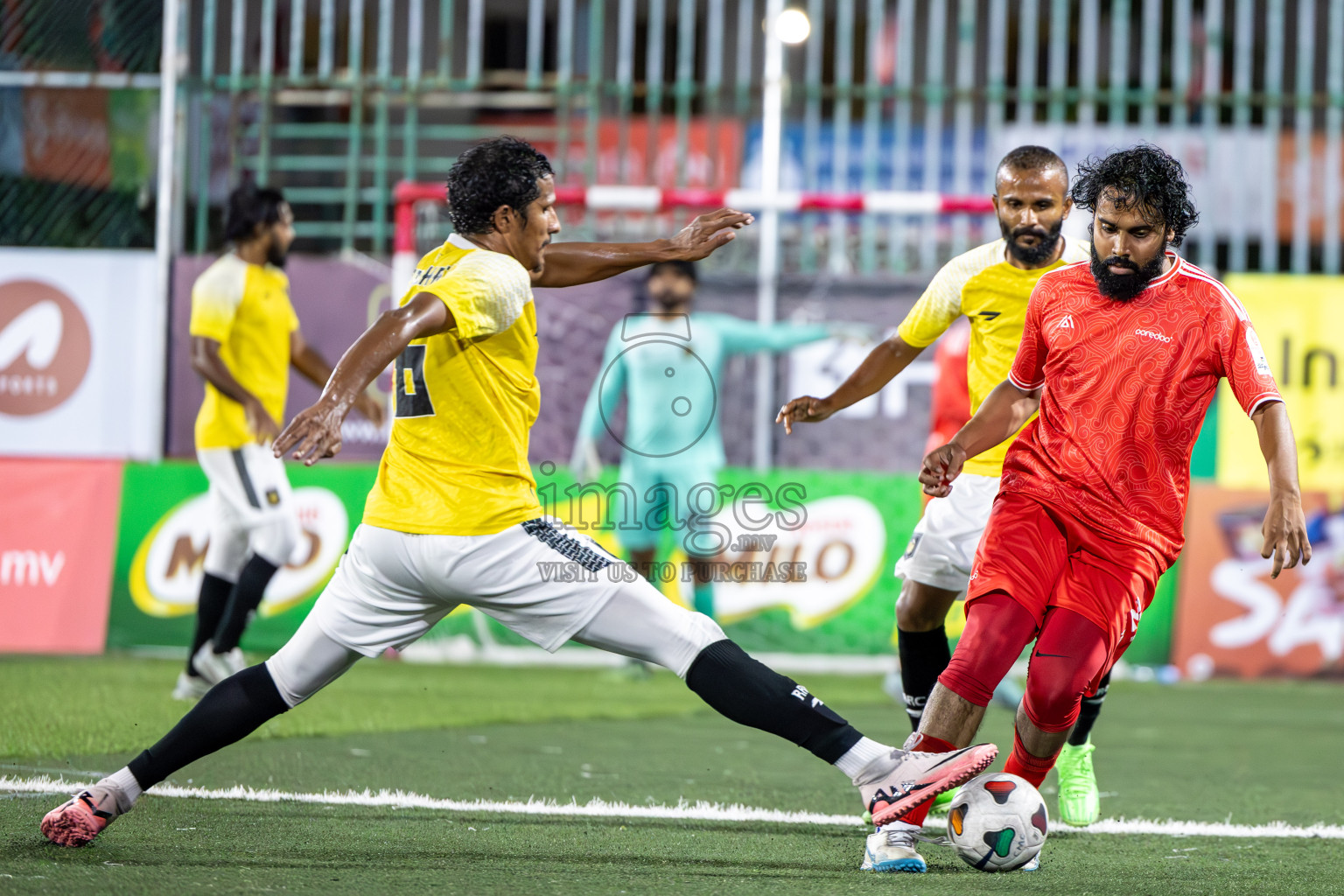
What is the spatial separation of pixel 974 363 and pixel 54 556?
7.30 meters

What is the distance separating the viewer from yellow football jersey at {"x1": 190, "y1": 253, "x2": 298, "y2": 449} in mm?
8352

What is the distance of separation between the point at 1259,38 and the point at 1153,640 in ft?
17.5

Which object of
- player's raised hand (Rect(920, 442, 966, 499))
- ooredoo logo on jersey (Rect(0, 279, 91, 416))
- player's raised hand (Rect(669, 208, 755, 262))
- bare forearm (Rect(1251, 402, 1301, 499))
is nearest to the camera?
bare forearm (Rect(1251, 402, 1301, 499))

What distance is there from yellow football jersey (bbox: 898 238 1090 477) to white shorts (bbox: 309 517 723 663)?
156cm

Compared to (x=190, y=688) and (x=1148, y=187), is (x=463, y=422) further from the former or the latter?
(x=190, y=688)

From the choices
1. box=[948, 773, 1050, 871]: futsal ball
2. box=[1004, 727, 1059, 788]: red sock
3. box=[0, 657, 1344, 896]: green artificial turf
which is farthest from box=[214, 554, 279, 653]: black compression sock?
box=[948, 773, 1050, 871]: futsal ball

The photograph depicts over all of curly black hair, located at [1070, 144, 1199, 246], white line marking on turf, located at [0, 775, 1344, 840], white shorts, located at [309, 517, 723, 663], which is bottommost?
white line marking on turf, located at [0, 775, 1344, 840]

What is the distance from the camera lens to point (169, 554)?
10.7 metres

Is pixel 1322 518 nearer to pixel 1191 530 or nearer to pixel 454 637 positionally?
pixel 1191 530

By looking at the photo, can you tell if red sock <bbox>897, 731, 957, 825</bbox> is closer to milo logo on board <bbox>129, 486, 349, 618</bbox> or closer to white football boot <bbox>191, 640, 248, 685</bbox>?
white football boot <bbox>191, 640, 248, 685</bbox>

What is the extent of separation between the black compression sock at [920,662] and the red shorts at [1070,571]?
1.04 metres

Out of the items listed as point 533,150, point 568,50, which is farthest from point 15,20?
point 533,150

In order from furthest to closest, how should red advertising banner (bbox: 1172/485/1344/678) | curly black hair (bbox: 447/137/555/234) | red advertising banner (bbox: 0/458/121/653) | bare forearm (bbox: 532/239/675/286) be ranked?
red advertising banner (bbox: 1172/485/1344/678)
red advertising banner (bbox: 0/458/121/653)
bare forearm (bbox: 532/239/675/286)
curly black hair (bbox: 447/137/555/234)

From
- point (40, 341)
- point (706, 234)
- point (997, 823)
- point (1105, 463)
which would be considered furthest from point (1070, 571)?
point (40, 341)
